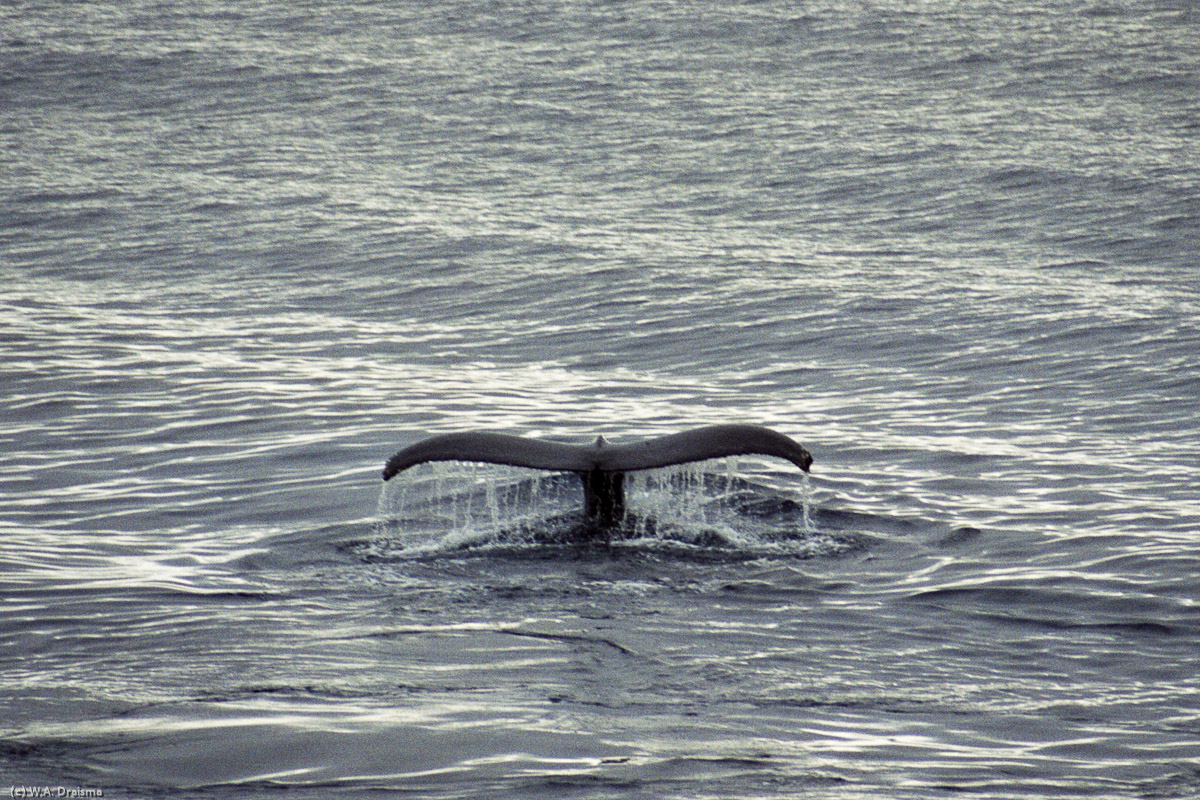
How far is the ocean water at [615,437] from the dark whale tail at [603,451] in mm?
578

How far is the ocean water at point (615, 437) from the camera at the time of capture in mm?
6844

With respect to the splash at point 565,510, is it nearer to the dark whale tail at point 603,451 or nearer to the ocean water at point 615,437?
the ocean water at point 615,437

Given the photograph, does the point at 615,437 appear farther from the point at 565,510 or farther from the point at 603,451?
the point at 603,451

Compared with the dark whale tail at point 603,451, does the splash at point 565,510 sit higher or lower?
lower

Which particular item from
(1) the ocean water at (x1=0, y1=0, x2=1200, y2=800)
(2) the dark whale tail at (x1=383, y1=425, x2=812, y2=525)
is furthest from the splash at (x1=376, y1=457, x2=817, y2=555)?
(2) the dark whale tail at (x1=383, y1=425, x2=812, y2=525)

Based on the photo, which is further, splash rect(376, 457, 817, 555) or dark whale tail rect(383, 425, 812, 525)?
splash rect(376, 457, 817, 555)

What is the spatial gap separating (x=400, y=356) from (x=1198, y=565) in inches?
378

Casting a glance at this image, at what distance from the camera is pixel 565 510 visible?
10.8 metres

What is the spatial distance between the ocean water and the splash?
57 millimetres

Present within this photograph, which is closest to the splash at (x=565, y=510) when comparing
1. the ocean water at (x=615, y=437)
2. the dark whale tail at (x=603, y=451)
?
the ocean water at (x=615, y=437)

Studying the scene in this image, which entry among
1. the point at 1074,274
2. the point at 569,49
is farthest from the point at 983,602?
the point at 569,49

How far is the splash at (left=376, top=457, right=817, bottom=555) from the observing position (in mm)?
10070

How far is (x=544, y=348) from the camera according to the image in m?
17.5

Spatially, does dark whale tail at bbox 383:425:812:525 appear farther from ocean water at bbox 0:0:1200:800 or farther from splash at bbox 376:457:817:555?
ocean water at bbox 0:0:1200:800
